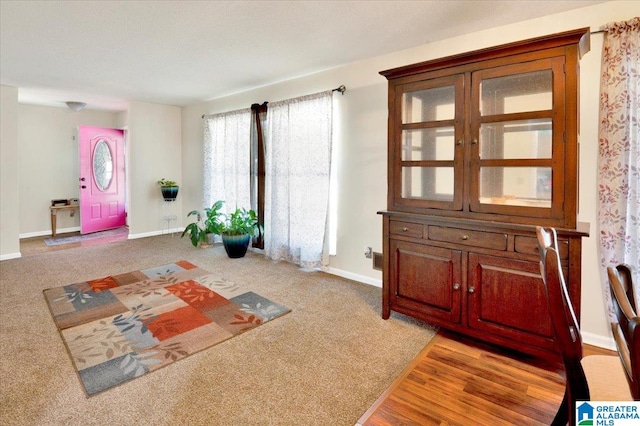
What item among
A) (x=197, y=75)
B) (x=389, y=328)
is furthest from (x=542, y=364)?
(x=197, y=75)

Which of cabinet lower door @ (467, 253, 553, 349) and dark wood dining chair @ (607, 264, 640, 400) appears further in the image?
cabinet lower door @ (467, 253, 553, 349)

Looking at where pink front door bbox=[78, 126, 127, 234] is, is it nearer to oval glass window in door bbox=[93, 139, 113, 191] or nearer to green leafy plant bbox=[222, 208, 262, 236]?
oval glass window in door bbox=[93, 139, 113, 191]

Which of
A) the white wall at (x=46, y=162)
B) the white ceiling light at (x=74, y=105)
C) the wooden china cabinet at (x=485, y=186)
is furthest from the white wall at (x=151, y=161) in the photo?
the wooden china cabinet at (x=485, y=186)

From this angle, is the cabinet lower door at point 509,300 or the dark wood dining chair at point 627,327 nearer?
the dark wood dining chair at point 627,327

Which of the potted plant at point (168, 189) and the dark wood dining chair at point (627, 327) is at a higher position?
the potted plant at point (168, 189)

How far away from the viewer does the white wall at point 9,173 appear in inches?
184

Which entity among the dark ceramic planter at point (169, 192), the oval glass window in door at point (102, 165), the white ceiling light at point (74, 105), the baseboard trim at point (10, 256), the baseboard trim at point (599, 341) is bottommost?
the baseboard trim at point (599, 341)

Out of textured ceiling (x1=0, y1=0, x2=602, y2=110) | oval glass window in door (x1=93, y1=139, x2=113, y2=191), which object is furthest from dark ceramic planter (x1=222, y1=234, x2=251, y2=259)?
oval glass window in door (x1=93, y1=139, x2=113, y2=191)

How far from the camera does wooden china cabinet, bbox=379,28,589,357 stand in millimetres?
2027

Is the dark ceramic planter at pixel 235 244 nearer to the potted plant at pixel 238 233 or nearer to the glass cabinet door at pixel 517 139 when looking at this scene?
the potted plant at pixel 238 233

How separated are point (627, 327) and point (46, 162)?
26.9 feet

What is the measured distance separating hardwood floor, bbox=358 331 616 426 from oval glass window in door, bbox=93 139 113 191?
22.5ft

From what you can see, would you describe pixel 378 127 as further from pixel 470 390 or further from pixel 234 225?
pixel 470 390

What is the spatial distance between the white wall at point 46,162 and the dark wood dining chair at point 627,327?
8.00 m
